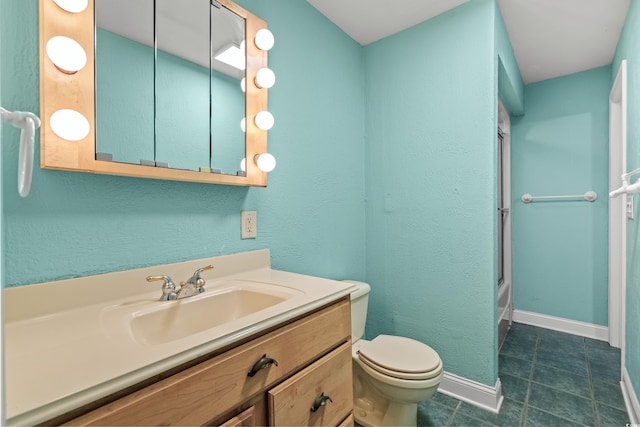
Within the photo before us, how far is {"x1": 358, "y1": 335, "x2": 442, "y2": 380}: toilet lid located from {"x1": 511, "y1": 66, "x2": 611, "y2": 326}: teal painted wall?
2115 millimetres

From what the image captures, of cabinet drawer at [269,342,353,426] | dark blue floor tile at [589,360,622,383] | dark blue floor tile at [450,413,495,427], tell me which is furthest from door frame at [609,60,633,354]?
cabinet drawer at [269,342,353,426]

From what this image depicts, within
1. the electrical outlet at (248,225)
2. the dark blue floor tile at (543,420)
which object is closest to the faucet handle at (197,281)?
the electrical outlet at (248,225)

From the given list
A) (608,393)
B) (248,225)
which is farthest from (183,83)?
(608,393)

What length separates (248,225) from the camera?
1420 mm

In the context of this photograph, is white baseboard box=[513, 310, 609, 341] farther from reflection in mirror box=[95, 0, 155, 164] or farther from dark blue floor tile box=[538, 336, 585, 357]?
reflection in mirror box=[95, 0, 155, 164]

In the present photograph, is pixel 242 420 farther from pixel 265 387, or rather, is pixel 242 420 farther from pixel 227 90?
pixel 227 90

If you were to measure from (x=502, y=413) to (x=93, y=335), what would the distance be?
1.98 m

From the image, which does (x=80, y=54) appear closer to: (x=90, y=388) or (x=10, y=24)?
(x=10, y=24)

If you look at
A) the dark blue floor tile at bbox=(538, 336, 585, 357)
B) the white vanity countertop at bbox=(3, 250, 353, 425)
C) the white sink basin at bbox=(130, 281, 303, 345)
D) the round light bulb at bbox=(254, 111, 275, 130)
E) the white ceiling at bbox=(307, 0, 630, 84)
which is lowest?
the dark blue floor tile at bbox=(538, 336, 585, 357)

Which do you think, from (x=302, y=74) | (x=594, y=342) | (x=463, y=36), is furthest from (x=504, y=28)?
(x=594, y=342)

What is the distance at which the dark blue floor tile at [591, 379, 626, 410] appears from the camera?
1.72 metres

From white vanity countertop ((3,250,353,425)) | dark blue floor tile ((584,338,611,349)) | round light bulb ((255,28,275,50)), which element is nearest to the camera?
white vanity countertop ((3,250,353,425))

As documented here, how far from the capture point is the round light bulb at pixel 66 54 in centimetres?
84

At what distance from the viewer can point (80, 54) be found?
0.88 meters
